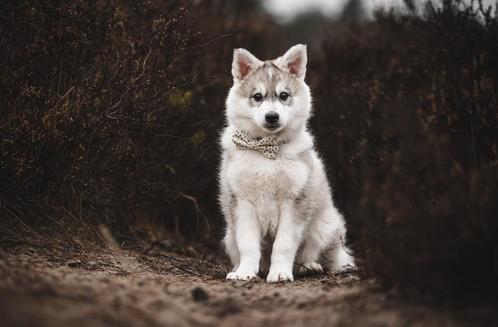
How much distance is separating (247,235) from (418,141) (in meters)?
1.59

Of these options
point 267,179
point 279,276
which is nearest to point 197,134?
point 267,179

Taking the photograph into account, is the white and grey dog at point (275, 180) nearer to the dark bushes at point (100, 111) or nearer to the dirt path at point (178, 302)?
the dirt path at point (178, 302)

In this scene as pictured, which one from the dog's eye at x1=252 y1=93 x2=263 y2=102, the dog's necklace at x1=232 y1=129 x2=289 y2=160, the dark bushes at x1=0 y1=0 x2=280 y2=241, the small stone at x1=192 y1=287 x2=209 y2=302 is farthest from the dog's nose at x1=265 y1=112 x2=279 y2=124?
the small stone at x1=192 y1=287 x2=209 y2=302

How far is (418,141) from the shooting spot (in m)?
3.35

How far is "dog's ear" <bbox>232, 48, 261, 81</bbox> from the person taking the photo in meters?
4.82

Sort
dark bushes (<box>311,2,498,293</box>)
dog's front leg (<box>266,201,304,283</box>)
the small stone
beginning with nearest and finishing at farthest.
Answer: dark bushes (<box>311,2,498,293</box>) → the small stone → dog's front leg (<box>266,201,304,283</box>)

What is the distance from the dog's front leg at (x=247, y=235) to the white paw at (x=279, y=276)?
162 mm

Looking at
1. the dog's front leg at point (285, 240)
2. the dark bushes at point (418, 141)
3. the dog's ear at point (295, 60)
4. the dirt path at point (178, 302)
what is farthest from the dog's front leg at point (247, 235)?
the dog's ear at point (295, 60)

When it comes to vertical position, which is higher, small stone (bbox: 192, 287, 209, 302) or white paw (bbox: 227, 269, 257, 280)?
small stone (bbox: 192, 287, 209, 302)

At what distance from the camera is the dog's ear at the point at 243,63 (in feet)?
15.8

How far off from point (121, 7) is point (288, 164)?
8.16ft

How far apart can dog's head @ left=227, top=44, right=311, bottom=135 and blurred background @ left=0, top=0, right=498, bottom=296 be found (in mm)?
712

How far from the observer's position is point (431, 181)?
3098 mm

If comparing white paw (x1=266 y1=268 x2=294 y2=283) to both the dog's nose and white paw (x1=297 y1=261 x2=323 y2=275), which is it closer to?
white paw (x1=297 y1=261 x2=323 y2=275)
